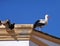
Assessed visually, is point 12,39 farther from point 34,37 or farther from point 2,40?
point 34,37

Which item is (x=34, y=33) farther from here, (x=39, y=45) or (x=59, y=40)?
(x=59, y=40)

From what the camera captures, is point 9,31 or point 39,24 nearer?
point 9,31

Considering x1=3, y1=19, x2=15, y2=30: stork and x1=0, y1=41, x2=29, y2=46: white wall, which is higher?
x1=3, y1=19, x2=15, y2=30: stork

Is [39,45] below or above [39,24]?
below

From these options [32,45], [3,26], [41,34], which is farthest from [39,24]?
[3,26]

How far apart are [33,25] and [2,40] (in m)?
0.47

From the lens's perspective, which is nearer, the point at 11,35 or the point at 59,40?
the point at 11,35

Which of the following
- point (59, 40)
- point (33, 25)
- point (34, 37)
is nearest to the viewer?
point (33, 25)

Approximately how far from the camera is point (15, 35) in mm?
2434

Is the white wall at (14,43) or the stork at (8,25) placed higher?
the stork at (8,25)

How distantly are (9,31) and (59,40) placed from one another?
92 centimetres


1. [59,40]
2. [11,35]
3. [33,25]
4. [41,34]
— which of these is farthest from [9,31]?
[59,40]

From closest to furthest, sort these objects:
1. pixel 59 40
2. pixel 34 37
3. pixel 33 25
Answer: pixel 33 25
pixel 34 37
pixel 59 40

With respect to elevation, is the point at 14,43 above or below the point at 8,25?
below
